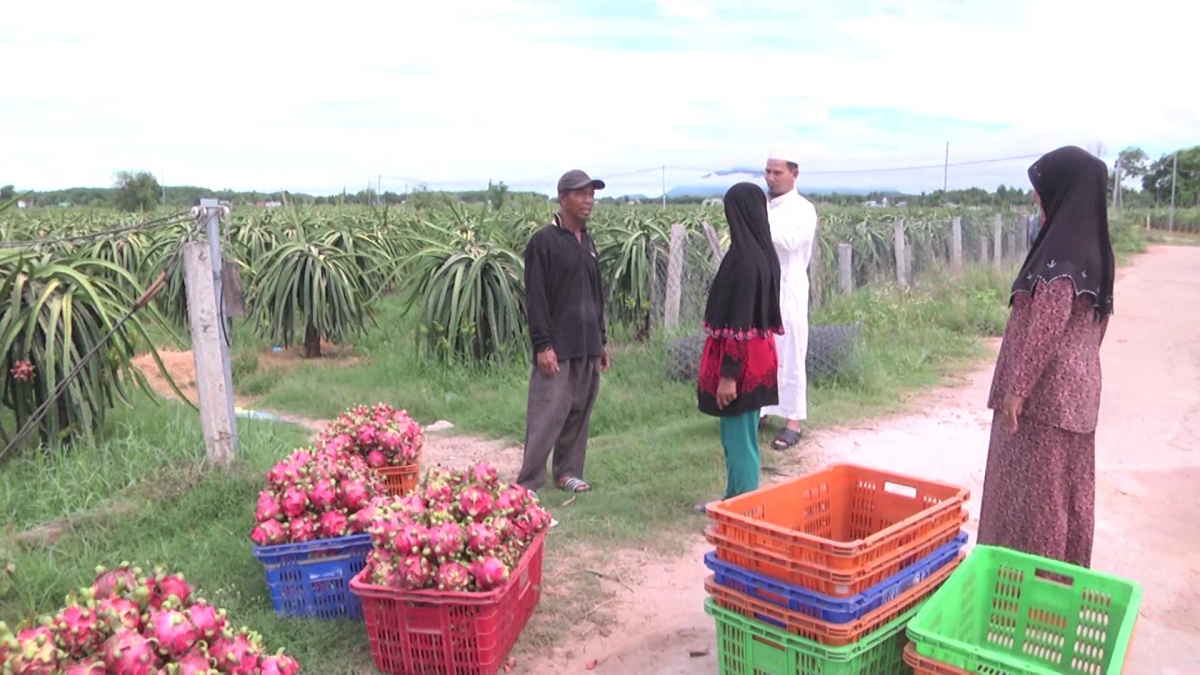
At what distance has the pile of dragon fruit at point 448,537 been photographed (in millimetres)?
2918

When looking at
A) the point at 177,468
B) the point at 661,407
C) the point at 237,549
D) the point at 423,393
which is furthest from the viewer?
the point at 423,393

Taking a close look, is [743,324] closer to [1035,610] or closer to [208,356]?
[1035,610]

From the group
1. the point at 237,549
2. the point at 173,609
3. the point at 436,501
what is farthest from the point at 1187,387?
the point at 173,609

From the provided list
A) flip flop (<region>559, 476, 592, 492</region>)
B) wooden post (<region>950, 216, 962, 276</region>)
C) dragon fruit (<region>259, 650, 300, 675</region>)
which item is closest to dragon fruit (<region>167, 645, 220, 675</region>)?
dragon fruit (<region>259, 650, 300, 675</region>)

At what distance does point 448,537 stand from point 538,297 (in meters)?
1.89

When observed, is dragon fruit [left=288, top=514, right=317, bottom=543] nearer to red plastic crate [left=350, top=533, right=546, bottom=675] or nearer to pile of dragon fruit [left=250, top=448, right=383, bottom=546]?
pile of dragon fruit [left=250, top=448, right=383, bottom=546]

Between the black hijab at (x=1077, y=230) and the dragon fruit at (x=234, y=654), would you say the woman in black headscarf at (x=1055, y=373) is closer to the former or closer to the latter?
the black hijab at (x=1077, y=230)

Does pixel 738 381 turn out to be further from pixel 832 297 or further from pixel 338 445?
pixel 832 297

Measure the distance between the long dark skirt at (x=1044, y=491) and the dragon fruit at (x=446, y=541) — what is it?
1960 millimetres

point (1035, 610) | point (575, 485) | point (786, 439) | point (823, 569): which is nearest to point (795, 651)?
point (823, 569)

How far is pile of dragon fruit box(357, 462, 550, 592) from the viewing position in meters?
2.92

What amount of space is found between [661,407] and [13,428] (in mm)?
3990

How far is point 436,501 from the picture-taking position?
10.8 feet

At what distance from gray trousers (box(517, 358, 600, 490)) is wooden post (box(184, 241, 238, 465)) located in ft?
4.93
